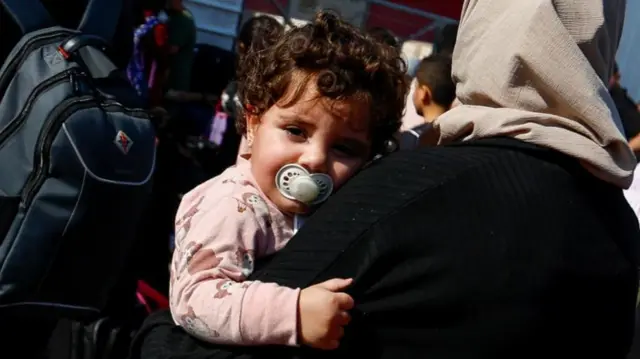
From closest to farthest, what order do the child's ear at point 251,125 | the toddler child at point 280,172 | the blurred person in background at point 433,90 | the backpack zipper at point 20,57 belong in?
the toddler child at point 280,172, the child's ear at point 251,125, the backpack zipper at point 20,57, the blurred person in background at point 433,90

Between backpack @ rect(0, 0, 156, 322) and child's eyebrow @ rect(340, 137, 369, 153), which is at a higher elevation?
child's eyebrow @ rect(340, 137, 369, 153)

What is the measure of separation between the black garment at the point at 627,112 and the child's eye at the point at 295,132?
13.3 ft

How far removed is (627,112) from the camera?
5.25 m

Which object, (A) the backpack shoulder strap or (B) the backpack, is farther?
(A) the backpack shoulder strap

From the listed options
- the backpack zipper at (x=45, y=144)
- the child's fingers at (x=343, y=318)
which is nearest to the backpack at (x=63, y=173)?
the backpack zipper at (x=45, y=144)

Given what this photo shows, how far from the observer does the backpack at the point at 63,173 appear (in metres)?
2.24

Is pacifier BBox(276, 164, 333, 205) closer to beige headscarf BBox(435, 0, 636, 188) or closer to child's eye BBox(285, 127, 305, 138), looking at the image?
child's eye BBox(285, 127, 305, 138)

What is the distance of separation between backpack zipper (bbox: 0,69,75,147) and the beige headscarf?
1.36 metres

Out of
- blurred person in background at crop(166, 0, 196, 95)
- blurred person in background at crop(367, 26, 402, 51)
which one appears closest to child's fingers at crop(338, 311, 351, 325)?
blurred person in background at crop(367, 26, 402, 51)

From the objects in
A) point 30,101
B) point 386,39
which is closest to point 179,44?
point 30,101

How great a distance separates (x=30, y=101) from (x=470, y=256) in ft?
4.98

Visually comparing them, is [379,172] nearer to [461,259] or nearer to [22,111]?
[461,259]

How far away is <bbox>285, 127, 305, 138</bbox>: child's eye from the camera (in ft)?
4.81

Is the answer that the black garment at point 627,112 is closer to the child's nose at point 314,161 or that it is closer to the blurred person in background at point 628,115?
the blurred person in background at point 628,115
